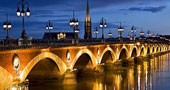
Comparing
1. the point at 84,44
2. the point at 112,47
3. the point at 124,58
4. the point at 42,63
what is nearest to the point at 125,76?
the point at 84,44

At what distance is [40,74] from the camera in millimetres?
42312

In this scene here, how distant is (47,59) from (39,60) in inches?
157

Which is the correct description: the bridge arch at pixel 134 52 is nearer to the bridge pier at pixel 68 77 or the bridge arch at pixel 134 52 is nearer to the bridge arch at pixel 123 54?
the bridge arch at pixel 123 54

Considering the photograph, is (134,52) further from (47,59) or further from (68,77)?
(47,59)

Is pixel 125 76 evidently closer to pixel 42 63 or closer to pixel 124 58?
pixel 42 63

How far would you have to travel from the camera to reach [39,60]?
114 feet

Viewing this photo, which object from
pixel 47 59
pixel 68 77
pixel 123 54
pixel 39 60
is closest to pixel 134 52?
pixel 123 54

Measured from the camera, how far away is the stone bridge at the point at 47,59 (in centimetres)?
2812

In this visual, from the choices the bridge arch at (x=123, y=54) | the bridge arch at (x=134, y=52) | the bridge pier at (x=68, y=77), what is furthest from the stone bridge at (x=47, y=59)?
the bridge arch at (x=134, y=52)

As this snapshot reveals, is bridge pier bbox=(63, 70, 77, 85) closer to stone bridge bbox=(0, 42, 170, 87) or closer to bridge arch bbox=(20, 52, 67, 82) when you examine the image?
stone bridge bbox=(0, 42, 170, 87)

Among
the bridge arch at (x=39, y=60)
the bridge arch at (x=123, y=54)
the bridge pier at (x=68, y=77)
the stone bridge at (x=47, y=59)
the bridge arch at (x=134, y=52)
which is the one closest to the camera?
the stone bridge at (x=47, y=59)

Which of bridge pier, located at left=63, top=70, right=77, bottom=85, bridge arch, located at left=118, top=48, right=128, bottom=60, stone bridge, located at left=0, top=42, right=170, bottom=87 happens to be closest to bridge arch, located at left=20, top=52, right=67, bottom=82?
stone bridge, located at left=0, top=42, right=170, bottom=87

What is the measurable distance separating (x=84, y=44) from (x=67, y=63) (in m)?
7.42

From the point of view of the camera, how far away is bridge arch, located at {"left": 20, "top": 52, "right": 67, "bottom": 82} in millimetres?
30703
